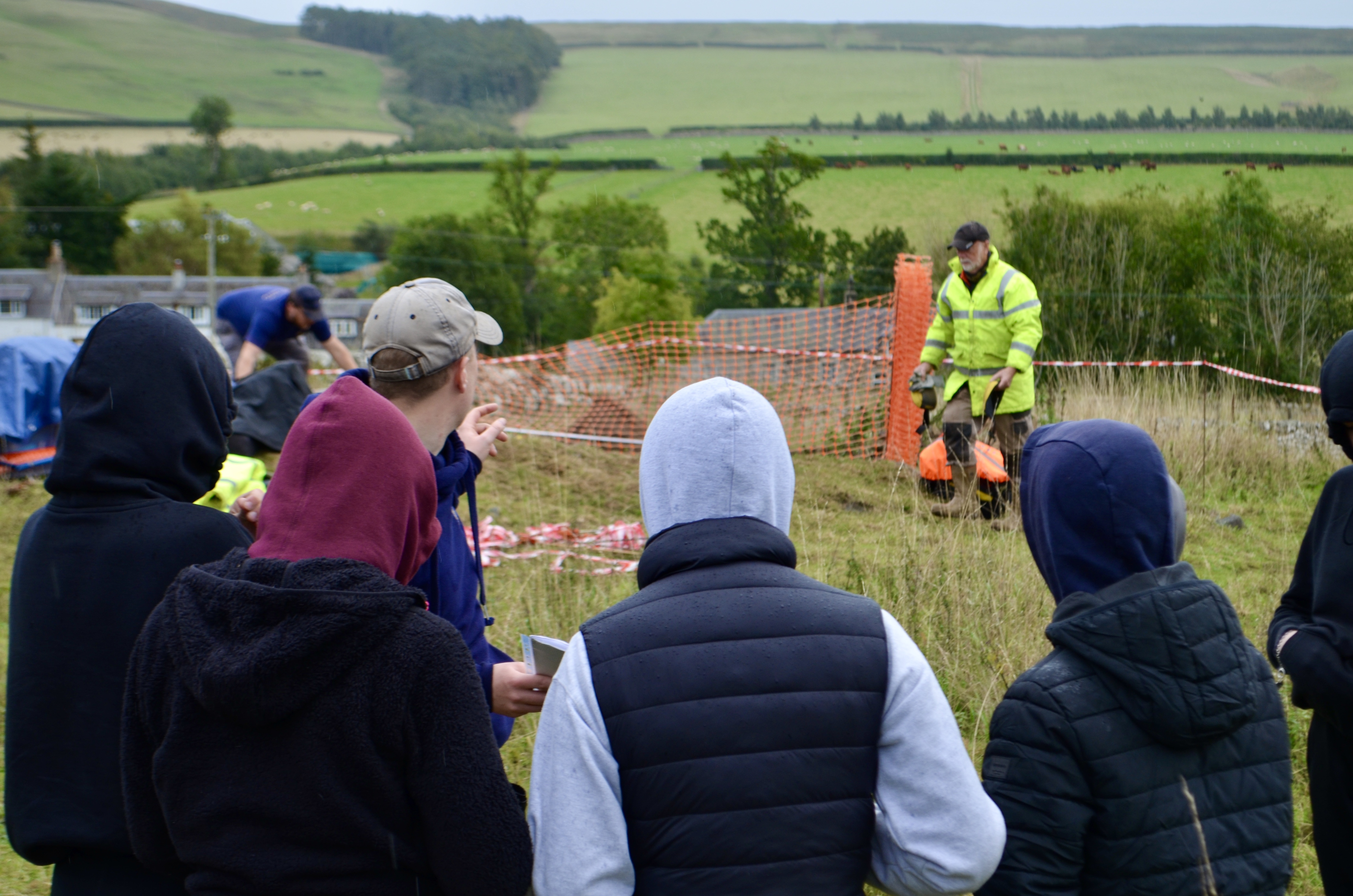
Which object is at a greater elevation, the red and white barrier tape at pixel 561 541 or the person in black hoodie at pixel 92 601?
the person in black hoodie at pixel 92 601

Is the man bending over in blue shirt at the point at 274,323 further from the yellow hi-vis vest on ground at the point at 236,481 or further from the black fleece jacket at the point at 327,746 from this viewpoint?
the black fleece jacket at the point at 327,746

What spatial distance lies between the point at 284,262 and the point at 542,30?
11761 centimetres

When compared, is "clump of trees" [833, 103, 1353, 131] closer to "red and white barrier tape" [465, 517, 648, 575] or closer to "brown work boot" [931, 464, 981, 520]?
"brown work boot" [931, 464, 981, 520]

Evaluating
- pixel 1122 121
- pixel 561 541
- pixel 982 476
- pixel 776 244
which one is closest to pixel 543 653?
pixel 561 541

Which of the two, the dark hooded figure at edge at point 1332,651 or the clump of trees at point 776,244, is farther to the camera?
the clump of trees at point 776,244

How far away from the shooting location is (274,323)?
759 cm

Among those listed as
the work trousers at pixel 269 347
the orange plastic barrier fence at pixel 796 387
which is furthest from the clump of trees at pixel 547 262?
the work trousers at pixel 269 347

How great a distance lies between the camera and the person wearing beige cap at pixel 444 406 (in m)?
2.18

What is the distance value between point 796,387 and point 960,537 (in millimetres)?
10236

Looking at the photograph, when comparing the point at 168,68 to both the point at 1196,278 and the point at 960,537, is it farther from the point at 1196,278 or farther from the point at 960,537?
the point at 960,537

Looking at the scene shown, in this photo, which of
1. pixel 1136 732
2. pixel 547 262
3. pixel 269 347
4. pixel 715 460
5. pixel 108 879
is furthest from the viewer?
pixel 547 262

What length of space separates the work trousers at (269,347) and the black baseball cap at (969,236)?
5.22 meters

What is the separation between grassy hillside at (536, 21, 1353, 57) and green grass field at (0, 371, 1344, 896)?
3369 inches

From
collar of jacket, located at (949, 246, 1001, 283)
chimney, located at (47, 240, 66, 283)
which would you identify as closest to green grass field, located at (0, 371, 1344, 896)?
collar of jacket, located at (949, 246, 1001, 283)
